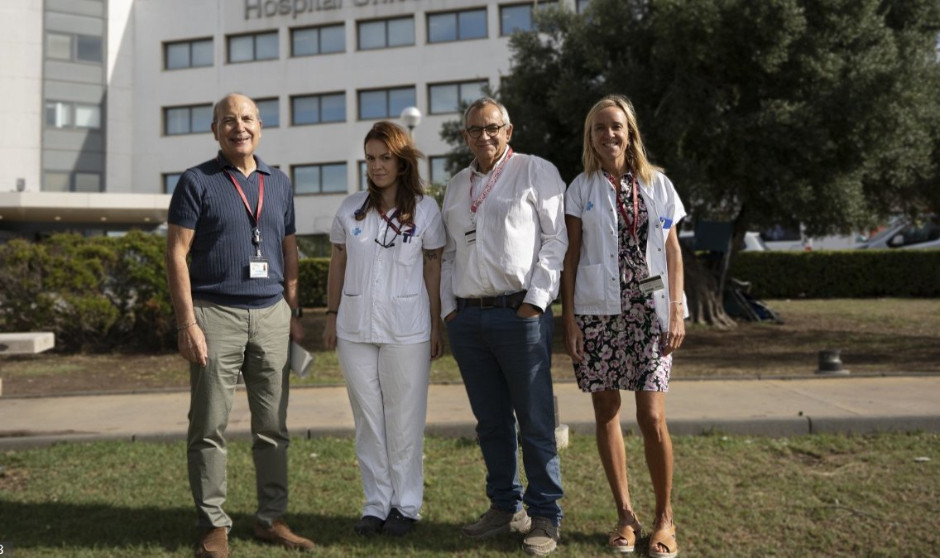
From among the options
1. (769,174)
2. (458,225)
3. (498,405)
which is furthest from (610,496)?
(769,174)

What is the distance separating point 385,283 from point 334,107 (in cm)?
3146

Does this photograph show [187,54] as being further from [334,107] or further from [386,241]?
[386,241]

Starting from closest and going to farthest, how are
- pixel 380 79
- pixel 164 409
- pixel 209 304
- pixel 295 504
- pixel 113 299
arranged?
pixel 209 304
pixel 295 504
pixel 164 409
pixel 113 299
pixel 380 79

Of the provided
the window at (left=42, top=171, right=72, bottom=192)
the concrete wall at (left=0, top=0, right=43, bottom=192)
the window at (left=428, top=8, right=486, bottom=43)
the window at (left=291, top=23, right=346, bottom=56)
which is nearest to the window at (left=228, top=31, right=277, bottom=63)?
the window at (left=291, top=23, right=346, bottom=56)

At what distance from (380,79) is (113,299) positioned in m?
23.5

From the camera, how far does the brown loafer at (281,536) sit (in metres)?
3.84

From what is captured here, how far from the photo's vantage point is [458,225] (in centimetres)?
388

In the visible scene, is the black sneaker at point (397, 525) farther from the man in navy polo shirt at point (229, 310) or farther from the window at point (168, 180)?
the window at point (168, 180)

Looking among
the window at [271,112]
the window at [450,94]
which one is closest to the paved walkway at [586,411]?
the window at [450,94]

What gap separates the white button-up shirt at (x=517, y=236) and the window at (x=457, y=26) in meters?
29.9

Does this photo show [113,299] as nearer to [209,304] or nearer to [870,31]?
[209,304]

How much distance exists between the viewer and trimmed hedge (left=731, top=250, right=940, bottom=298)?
2155 centimetres

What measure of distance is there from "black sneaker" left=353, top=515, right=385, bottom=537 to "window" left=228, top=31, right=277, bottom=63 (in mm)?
33181

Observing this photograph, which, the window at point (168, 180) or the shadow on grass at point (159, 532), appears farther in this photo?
the window at point (168, 180)
